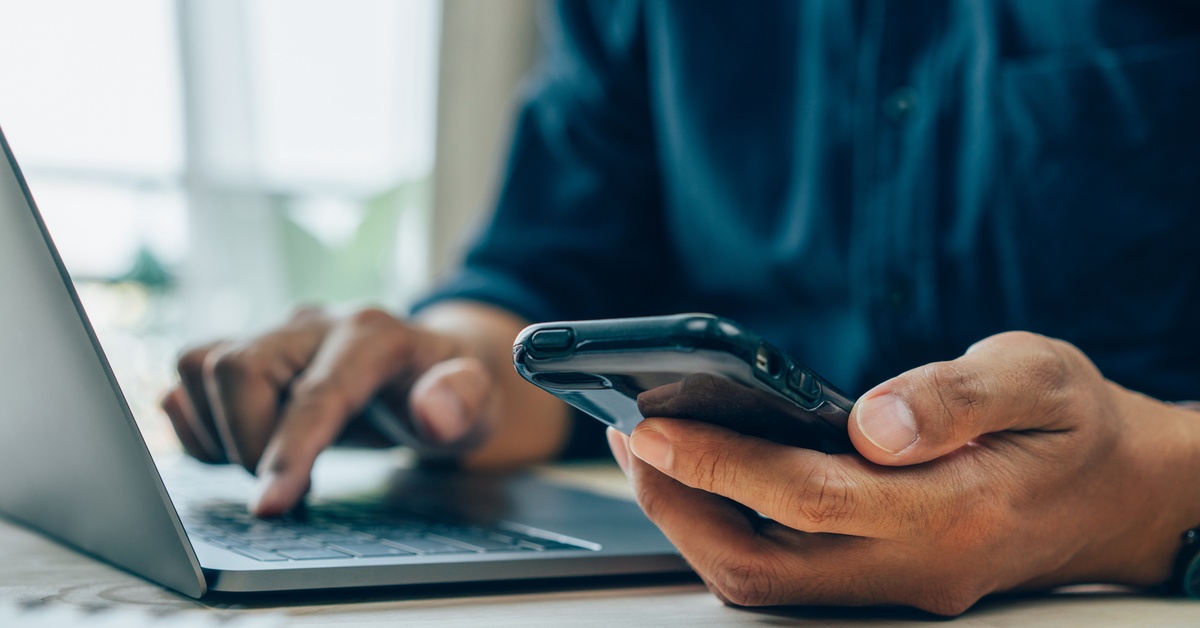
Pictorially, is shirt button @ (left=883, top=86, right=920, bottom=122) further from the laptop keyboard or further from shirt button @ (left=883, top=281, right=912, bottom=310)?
the laptop keyboard

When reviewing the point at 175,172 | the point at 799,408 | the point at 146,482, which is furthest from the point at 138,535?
the point at 175,172

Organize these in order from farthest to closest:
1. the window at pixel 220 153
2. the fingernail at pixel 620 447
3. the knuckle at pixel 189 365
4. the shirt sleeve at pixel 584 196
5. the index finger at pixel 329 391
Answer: the window at pixel 220 153 < the shirt sleeve at pixel 584 196 < the knuckle at pixel 189 365 < the index finger at pixel 329 391 < the fingernail at pixel 620 447

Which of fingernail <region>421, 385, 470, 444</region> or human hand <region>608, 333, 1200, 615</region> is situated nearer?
human hand <region>608, 333, 1200, 615</region>

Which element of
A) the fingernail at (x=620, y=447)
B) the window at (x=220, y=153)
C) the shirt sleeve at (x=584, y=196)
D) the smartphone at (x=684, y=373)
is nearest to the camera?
the smartphone at (x=684, y=373)

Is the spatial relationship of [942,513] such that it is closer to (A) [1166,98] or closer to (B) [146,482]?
(B) [146,482]

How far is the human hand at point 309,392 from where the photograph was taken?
1.65 ft

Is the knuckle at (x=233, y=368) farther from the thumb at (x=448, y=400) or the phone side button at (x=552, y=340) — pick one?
the phone side button at (x=552, y=340)

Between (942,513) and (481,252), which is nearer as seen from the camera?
(942,513)

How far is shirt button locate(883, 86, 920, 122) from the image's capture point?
2.22 feet

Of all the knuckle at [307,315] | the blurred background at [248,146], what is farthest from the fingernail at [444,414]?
the blurred background at [248,146]

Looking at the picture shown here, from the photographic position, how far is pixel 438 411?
606 mm

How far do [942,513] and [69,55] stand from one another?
1.93 m

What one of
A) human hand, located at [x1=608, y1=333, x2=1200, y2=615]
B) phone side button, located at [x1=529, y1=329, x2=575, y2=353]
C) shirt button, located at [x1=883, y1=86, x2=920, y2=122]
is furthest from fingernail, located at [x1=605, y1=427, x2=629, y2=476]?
shirt button, located at [x1=883, y1=86, x2=920, y2=122]

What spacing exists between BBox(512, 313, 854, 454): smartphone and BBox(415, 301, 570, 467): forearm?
0.45 meters
